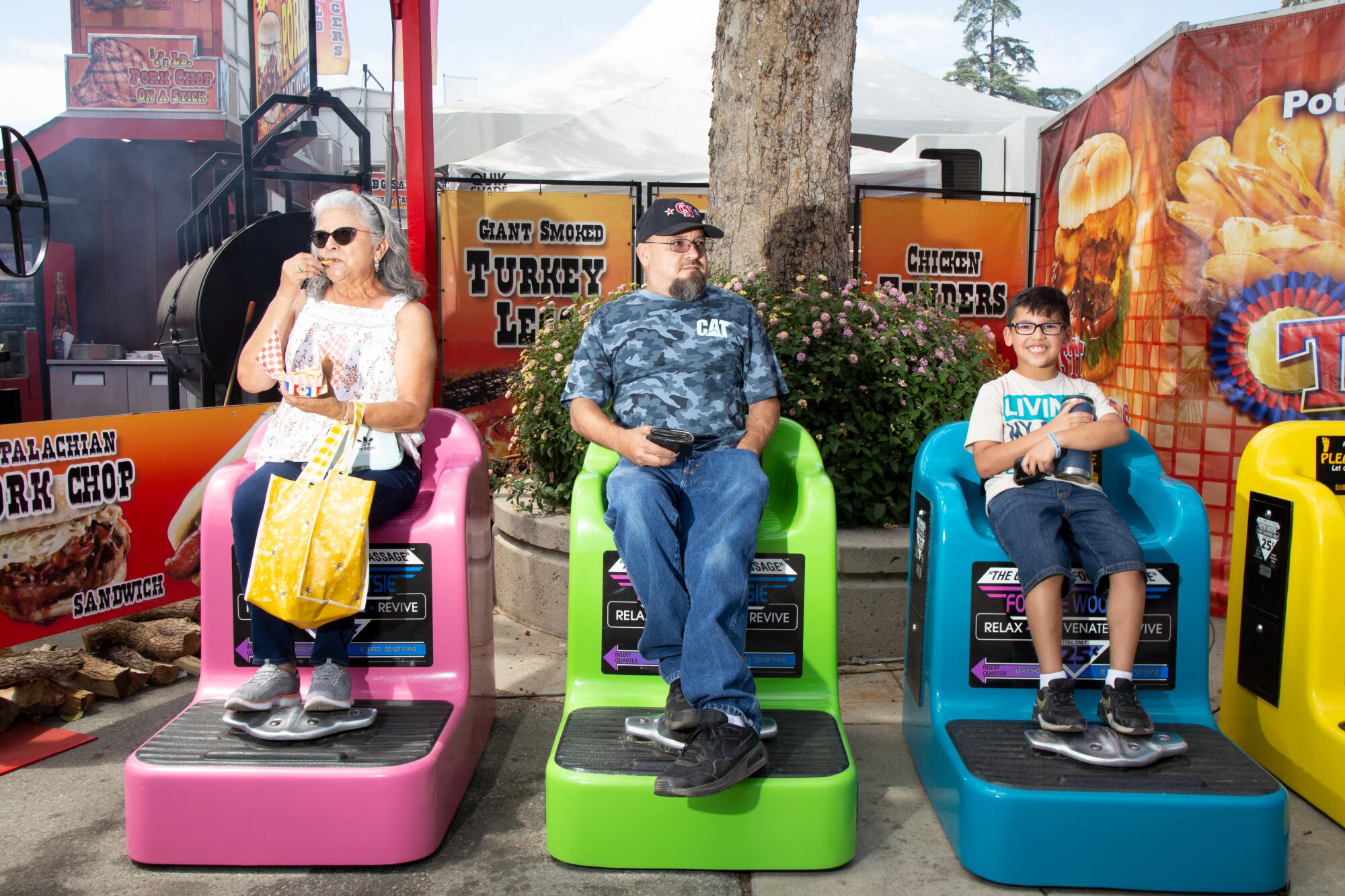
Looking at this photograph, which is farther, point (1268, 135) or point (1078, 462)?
point (1268, 135)

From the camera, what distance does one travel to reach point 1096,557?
8.66 ft

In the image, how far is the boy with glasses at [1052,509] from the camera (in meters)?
2.56

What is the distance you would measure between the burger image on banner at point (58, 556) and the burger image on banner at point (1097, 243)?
14.6 feet

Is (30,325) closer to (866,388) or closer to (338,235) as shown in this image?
(338,235)

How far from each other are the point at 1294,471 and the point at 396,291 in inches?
113

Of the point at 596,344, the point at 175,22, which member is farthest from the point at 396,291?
the point at 175,22

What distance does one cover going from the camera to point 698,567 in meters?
2.57

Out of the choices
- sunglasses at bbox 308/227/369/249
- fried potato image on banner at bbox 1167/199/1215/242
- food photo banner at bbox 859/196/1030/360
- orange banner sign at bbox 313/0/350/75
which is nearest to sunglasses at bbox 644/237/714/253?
sunglasses at bbox 308/227/369/249

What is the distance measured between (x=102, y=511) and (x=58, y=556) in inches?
9.4

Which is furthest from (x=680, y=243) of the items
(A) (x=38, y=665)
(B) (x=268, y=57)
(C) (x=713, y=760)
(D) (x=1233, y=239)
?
(B) (x=268, y=57)

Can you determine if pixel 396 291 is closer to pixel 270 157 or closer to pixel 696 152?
pixel 270 157

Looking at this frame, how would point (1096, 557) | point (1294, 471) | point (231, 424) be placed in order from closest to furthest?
point (1096, 557) → point (1294, 471) → point (231, 424)

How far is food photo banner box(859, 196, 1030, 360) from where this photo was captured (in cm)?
821

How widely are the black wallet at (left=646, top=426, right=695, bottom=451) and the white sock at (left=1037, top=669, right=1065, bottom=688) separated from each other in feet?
3.70
